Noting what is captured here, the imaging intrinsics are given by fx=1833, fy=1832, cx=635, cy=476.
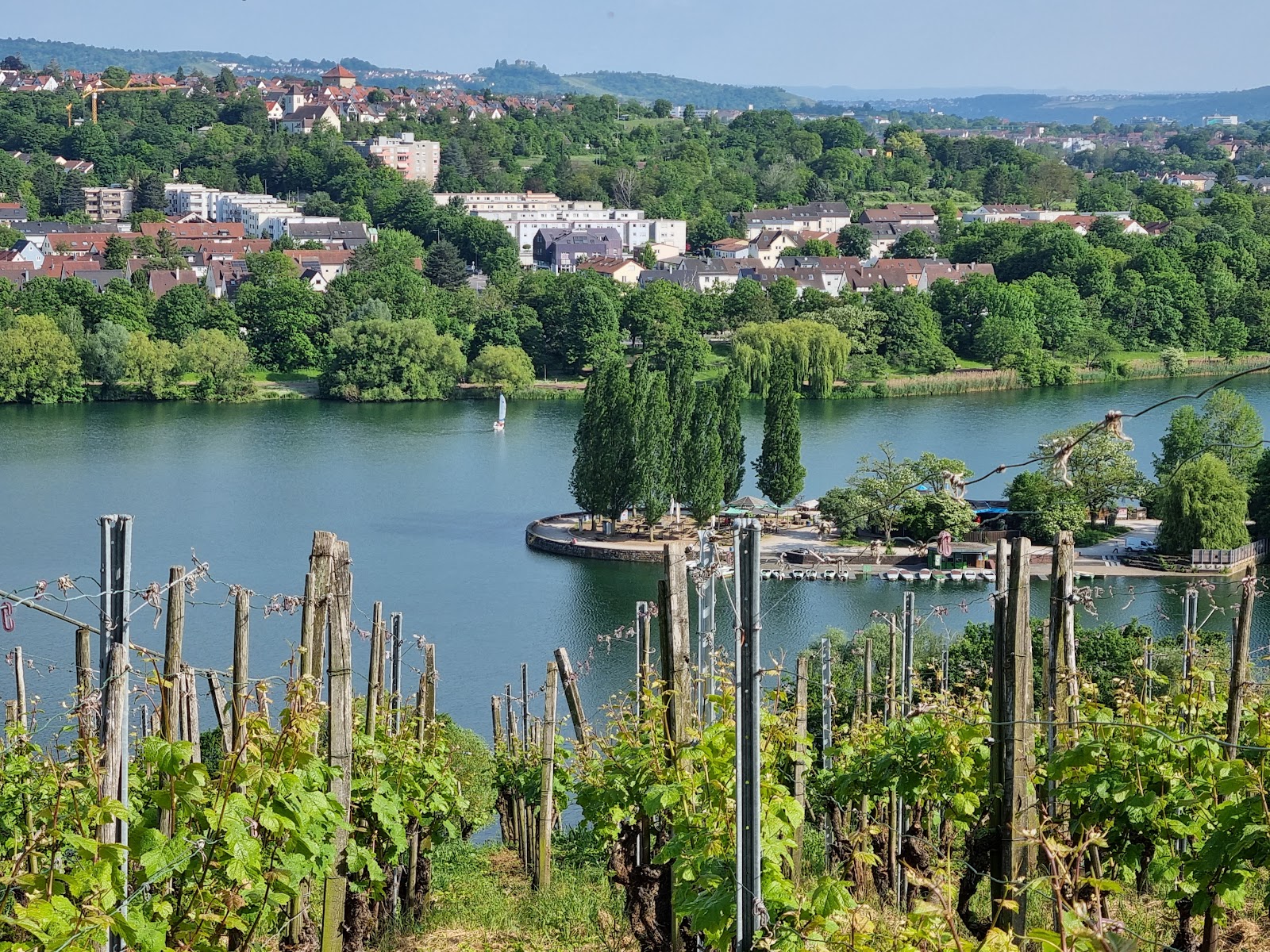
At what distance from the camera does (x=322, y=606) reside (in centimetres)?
445

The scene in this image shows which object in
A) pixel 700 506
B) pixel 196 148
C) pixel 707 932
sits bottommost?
pixel 700 506

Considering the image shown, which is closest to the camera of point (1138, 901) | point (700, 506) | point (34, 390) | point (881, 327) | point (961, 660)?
point (1138, 901)

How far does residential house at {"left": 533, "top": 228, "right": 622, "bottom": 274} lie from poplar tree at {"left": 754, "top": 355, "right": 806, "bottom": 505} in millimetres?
28188

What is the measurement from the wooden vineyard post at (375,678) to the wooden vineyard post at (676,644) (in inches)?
55.3

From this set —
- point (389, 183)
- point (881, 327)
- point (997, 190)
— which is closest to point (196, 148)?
point (389, 183)

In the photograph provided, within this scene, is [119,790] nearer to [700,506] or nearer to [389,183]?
[700,506]

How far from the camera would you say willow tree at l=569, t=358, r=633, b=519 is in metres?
17.7

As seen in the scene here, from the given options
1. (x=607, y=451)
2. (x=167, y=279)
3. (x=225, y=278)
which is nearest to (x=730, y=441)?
(x=607, y=451)

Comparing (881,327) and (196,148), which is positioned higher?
(196,148)

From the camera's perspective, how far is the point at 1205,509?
16.4 meters

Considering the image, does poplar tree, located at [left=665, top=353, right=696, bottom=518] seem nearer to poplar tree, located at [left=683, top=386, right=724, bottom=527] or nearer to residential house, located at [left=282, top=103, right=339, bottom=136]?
poplar tree, located at [left=683, top=386, right=724, bottom=527]

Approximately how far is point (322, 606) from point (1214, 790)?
217 cm

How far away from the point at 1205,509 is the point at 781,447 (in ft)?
14.0

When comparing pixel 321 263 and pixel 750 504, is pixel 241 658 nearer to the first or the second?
pixel 750 504
